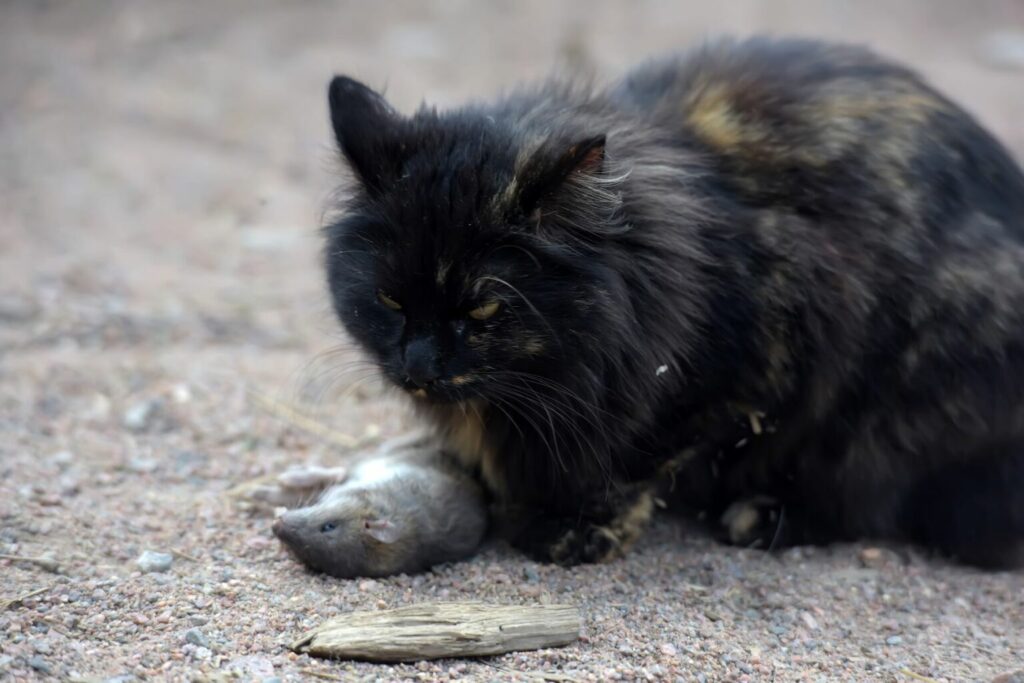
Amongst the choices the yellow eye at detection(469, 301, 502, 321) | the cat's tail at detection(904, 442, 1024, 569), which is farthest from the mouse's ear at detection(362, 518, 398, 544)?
the cat's tail at detection(904, 442, 1024, 569)

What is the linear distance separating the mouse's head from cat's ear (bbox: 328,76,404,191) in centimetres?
A: 110

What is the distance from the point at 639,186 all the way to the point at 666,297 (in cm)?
38

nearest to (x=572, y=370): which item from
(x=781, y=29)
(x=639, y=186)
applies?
(x=639, y=186)

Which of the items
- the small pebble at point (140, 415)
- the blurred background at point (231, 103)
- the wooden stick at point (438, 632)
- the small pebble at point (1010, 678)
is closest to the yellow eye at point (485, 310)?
the wooden stick at point (438, 632)

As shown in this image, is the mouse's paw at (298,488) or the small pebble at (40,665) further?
A: the mouse's paw at (298,488)

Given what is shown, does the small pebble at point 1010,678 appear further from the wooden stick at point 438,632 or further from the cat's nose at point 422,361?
the cat's nose at point 422,361

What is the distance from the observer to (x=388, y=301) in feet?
11.4

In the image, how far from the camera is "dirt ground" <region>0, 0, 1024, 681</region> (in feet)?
10.9

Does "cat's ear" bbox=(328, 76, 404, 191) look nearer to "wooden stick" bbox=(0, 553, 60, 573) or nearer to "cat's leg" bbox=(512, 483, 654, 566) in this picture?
"cat's leg" bbox=(512, 483, 654, 566)

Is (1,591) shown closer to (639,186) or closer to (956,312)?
(639,186)

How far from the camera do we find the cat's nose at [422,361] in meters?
3.37

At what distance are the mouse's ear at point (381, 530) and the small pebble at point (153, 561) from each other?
0.67 m

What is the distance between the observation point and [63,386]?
5.12m

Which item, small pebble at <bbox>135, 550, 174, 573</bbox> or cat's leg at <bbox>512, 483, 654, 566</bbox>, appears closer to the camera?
→ small pebble at <bbox>135, 550, 174, 573</bbox>
